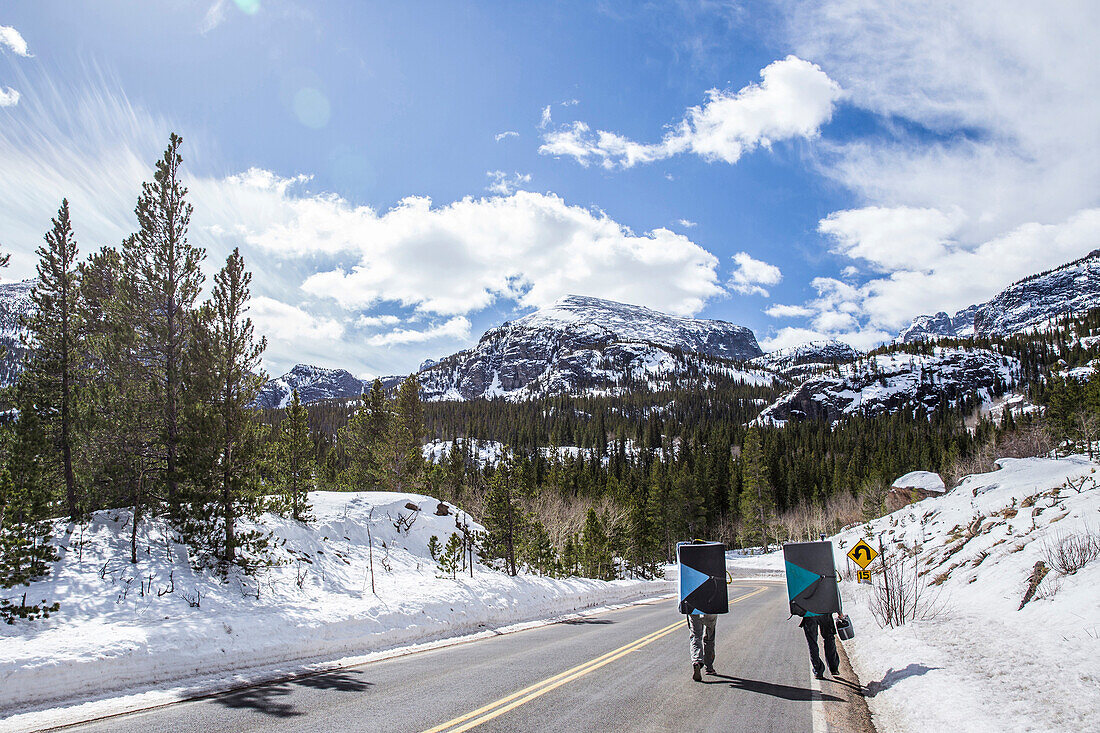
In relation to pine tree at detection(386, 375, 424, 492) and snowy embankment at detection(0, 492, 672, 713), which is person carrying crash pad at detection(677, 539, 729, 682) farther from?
pine tree at detection(386, 375, 424, 492)

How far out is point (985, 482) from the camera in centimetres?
3041

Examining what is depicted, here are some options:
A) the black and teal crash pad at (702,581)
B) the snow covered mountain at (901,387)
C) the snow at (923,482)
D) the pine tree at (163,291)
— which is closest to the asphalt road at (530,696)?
the black and teal crash pad at (702,581)

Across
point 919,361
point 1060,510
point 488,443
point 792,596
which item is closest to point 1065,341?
point 919,361

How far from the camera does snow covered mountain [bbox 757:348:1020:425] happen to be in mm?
180250

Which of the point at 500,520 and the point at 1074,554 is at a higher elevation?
the point at 1074,554

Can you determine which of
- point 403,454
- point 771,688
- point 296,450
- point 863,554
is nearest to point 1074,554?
point 863,554

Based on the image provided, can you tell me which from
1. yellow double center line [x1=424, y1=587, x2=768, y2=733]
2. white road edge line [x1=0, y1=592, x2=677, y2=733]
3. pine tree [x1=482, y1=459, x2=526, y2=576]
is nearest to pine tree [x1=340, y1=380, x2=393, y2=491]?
pine tree [x1=482, y1=459, x2=526, y2=576]

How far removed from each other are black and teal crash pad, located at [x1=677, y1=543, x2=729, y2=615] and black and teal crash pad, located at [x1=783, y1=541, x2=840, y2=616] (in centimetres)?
110

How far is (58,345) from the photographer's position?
1590 centimetres

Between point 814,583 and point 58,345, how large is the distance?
2074 centimetres

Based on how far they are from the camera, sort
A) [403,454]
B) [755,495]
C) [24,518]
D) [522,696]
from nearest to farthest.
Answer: [522,696], [24,518], [403,454], [755,495]

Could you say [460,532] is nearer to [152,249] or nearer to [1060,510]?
[152,249]

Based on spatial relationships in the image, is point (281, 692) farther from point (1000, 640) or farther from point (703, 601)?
point (1000, 640)

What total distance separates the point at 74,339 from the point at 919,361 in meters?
236
